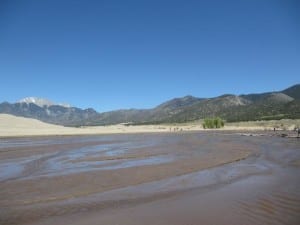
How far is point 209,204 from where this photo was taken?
12781 millimetres

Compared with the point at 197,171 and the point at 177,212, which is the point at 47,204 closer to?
the point at 177,212

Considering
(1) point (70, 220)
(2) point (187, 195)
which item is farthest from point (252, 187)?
(1) point (70, 220)

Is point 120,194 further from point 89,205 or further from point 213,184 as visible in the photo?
point 213,184

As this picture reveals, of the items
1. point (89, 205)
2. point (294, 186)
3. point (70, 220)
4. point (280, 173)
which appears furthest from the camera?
point (280, 173)

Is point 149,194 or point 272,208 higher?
point 149,194

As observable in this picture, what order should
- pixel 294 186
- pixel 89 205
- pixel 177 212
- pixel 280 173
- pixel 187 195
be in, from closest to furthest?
pixel 177 212 → pixel 89 205 → pixel 187 195 → pixel 294 186 → pixel 280 173

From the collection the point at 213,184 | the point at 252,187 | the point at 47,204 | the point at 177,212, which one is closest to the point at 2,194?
the point at 47,204

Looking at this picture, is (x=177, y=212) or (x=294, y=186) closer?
(x=177, y=212)

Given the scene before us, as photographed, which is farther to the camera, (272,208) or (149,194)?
(149,194)

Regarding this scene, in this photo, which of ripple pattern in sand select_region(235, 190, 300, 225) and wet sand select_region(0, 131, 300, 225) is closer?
ripple pattern in sand select_region(235, 190, 300, 225)

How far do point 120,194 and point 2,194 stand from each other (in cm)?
488

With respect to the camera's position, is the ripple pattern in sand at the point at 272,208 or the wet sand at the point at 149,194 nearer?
the ripple pattern in sand at the point at 272,208

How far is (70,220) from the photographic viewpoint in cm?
1084

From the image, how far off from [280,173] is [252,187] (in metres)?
5.18
